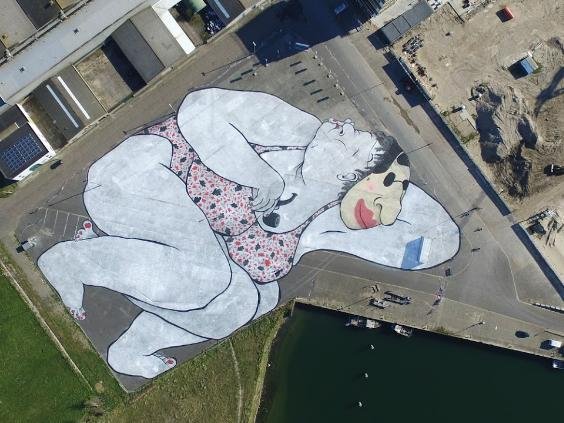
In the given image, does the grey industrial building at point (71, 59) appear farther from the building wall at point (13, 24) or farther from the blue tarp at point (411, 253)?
the blue tarp at point (411, 253)

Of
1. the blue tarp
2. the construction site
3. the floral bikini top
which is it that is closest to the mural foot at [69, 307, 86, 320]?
the floral bikini top

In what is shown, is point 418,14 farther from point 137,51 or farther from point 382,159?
point 137,51

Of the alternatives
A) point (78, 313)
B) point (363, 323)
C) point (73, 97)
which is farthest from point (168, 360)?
point (73, 97)

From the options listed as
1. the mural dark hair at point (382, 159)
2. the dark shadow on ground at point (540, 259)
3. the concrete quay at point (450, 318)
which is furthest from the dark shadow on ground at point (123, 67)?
the dark shadow on ground at point (540, 259)

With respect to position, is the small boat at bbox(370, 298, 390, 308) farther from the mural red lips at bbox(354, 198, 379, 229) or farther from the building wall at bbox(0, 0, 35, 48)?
the building wall at bbox(0, 0, 35, 48)

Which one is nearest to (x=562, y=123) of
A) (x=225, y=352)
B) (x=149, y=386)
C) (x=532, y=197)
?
(x=532, y=197)

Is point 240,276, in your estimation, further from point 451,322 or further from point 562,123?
point 562,123

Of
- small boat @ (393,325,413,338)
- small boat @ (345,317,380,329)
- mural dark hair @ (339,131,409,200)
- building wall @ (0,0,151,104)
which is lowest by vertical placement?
small boat @ (393,325,413,338)
